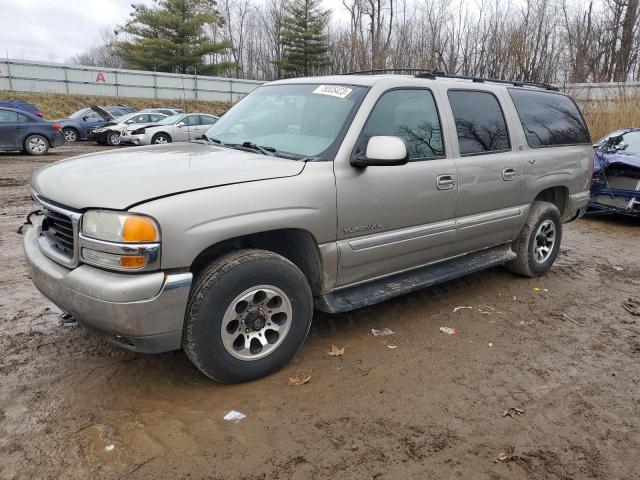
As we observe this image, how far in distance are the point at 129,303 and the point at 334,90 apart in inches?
85.8

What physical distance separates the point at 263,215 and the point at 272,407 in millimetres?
1124

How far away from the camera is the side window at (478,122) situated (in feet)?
13.8

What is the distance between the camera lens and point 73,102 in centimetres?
3161

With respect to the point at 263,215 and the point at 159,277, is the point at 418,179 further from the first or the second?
the point at 159,277

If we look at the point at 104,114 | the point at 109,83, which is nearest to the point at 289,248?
the point at 104,114

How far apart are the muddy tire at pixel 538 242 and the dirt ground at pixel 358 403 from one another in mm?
793

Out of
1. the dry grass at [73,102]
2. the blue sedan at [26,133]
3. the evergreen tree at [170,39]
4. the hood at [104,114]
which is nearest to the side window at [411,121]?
the blue sedan at [26,133]

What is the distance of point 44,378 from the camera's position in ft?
10.5

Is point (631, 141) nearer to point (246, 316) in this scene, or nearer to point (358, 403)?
point (358, 403)

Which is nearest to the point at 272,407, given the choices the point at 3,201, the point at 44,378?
the point at 44,378

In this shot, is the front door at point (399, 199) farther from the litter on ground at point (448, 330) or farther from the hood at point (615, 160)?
the hood at point (615, 160)

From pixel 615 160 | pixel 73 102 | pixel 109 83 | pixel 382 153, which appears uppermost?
pixel 109 83

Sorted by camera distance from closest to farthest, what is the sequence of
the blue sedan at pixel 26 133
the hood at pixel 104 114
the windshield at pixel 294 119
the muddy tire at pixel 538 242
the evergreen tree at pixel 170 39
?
the windshield at pixel 294 119, the muddy tire at pixel 538 242, the blue sedan at pixel 26 133, the hood at pixel 104 114, the evergreen tree at pixel 170 39

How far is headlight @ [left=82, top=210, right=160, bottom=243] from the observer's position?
2602 millimetres
